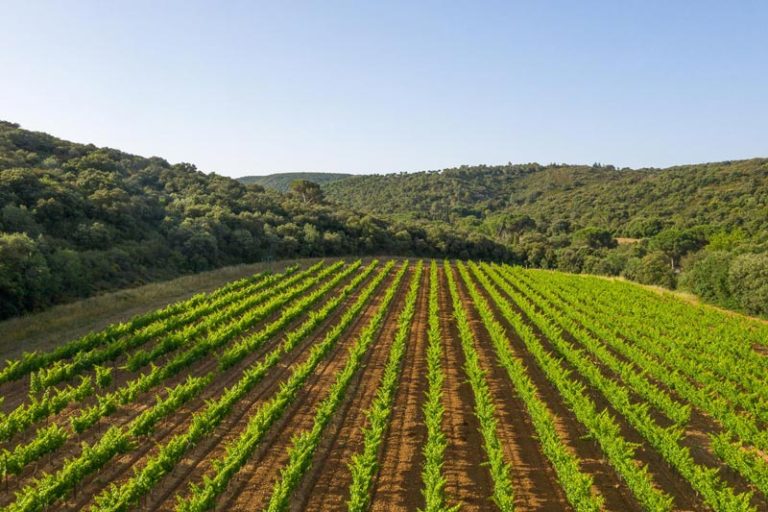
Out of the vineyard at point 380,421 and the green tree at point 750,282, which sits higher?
the green tree at point 750,282

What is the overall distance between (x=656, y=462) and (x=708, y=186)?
104 metres

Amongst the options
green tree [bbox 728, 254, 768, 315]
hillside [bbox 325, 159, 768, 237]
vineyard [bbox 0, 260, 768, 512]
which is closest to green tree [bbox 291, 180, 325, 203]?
hillside [bbox 325, 159, 768, 237]

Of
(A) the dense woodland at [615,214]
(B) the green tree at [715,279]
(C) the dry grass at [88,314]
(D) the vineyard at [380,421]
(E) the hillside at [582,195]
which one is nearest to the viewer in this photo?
(D) the vineyard at [380,421]

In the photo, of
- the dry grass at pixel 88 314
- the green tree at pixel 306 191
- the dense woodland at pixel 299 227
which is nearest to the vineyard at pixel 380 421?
the dry grass at pixel 88 314

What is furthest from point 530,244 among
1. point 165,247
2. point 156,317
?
point 156,317

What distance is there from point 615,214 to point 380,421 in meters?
96.8

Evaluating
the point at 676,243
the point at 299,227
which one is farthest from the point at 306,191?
the point at 676,243

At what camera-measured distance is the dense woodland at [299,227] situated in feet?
112

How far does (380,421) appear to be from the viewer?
12.8 m

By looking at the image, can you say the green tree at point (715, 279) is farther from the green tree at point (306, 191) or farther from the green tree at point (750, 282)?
the green tree at point (306, 191)

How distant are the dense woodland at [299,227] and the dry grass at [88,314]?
1690 mm

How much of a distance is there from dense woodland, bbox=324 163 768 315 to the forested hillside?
18.5 meters

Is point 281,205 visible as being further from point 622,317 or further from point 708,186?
point 708,186

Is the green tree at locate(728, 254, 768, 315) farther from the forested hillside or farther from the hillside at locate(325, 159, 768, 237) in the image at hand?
the forested hillside
